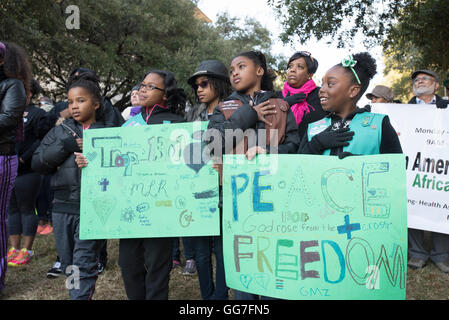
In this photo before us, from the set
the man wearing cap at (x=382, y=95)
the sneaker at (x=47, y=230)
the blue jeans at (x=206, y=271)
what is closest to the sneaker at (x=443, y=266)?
the man wearing cap at (x=382, y=95)

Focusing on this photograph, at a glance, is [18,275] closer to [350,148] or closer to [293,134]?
[293,134]

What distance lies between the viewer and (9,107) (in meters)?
3.23

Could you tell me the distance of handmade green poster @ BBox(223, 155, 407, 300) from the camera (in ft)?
6.77

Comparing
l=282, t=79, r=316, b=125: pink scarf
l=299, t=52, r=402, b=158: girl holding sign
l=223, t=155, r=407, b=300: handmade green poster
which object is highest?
l=282, t=79, r=316, b=125: pink scarf

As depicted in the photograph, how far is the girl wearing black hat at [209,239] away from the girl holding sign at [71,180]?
82 cm

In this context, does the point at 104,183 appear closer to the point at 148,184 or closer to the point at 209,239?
the point at 148,184

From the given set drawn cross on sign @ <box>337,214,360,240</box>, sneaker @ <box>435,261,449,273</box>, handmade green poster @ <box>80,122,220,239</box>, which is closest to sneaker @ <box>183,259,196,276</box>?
handmade green poster @ <box>80,122,220,239</box>

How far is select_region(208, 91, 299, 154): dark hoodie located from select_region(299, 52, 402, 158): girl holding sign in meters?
0.09

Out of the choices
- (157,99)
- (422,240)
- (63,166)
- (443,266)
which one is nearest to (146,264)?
(63,166)

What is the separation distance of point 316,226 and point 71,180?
1864 mm

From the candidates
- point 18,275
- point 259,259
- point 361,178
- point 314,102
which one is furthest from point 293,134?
point 18,275

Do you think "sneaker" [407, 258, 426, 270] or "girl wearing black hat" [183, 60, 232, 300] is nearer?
"girl wearing black hat" [183, 60, 232, 300]

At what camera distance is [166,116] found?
3.09 metres

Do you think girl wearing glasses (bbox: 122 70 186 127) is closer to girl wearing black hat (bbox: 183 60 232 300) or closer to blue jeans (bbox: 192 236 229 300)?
girl wearing black hat (bbox: 183 60 232 300)
